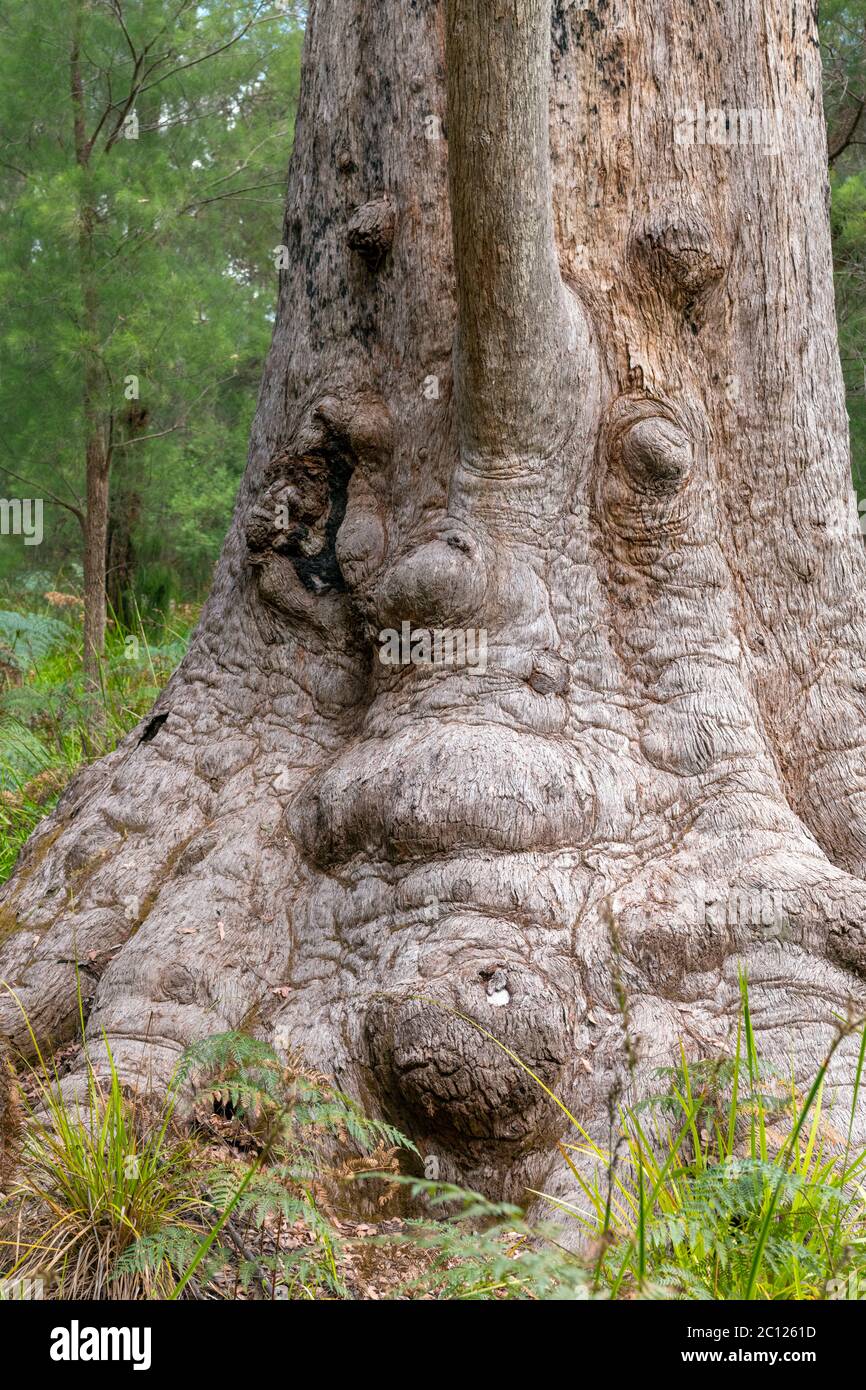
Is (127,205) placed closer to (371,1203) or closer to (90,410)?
(90,410)

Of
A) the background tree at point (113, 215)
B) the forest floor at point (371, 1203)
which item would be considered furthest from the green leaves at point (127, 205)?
the forest floor at point (371, 1203)

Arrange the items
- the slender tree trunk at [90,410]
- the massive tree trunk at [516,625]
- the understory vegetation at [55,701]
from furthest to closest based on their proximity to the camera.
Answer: the slender tree trunk at [90,410] < the understory vegetation at [55,701] < the massive tree trunk at [516,625]

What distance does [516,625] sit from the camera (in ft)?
11.8

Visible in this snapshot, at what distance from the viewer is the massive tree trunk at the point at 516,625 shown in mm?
3117

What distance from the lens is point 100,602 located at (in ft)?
25.9

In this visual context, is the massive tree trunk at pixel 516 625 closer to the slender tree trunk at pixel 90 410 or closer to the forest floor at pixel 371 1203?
the forest floor at pixel 371 1203

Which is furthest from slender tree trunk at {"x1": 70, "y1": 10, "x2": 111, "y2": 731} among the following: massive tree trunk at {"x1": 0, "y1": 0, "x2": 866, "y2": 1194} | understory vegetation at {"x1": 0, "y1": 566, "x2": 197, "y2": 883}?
massive tree trunk at {"x1": 0, "y1": 0, "x2": 866, "y2": 1194}

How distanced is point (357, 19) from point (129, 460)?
6261mm

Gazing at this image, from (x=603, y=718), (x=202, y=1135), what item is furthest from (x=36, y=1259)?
(x=603, y=718)

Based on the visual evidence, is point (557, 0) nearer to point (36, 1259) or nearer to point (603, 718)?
point (603, 718)

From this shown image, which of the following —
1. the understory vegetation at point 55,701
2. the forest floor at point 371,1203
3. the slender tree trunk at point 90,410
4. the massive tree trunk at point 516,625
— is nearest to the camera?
the forest floor at point 371,1203

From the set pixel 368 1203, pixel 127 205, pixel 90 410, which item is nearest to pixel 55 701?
pixel 90 410

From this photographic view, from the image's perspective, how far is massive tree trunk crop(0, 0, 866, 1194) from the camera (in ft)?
10.2

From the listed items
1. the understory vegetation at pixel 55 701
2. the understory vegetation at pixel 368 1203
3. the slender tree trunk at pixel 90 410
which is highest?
the slender tree trunk at pixel 90 410
